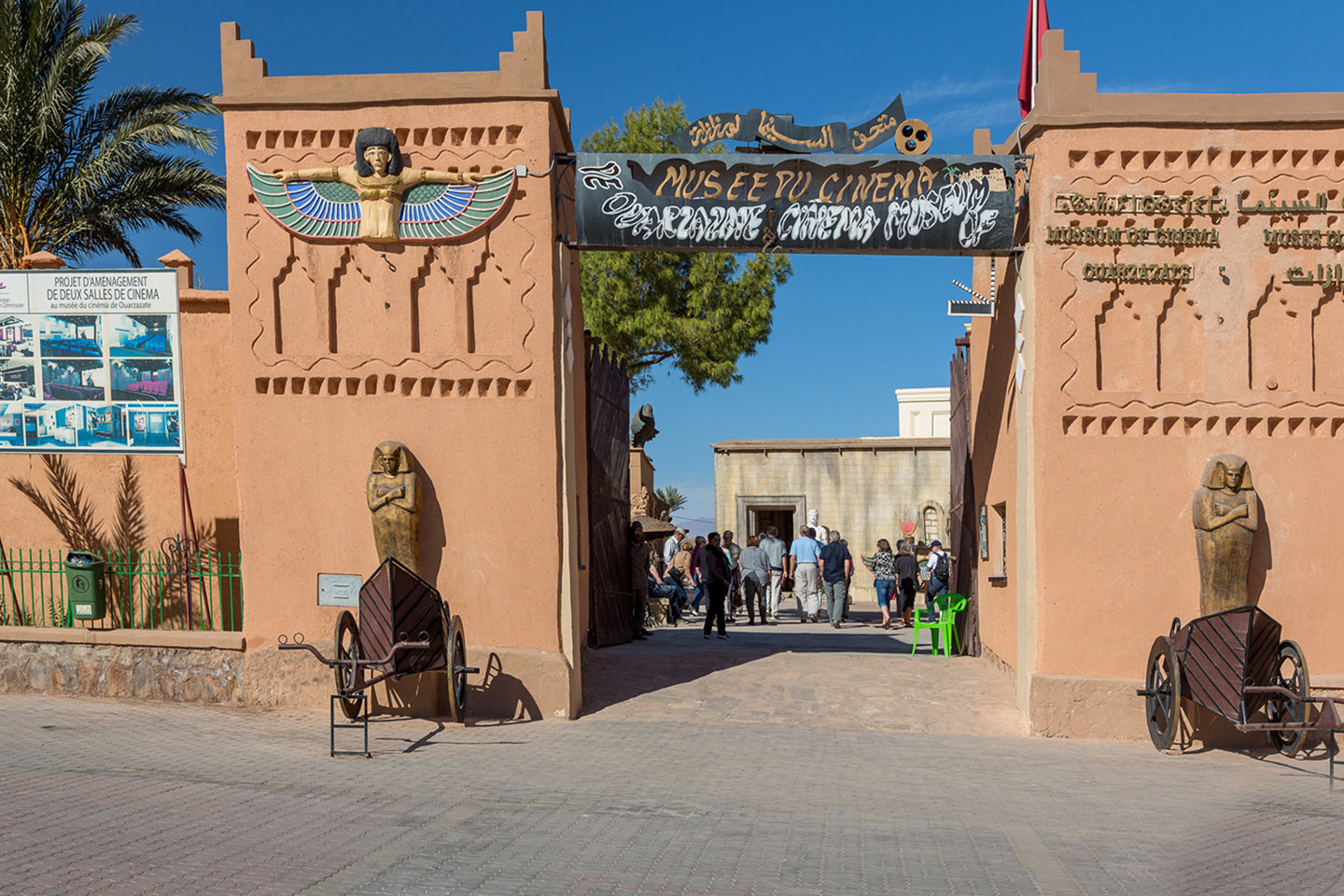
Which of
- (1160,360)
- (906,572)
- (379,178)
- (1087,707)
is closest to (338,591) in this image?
(379,178)

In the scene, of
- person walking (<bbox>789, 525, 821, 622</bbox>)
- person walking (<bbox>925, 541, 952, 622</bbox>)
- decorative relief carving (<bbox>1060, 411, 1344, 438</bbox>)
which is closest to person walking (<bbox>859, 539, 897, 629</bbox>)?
person walking (<bbox>789, 525, 821, 622</bbox>)

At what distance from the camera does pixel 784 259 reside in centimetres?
2941

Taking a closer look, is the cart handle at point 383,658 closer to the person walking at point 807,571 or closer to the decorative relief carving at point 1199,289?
the decorative relief carving at point 1199,289

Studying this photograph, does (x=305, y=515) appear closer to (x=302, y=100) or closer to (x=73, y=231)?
(x=302, y=100)

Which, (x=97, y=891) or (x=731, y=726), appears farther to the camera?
(x=731, y=726)

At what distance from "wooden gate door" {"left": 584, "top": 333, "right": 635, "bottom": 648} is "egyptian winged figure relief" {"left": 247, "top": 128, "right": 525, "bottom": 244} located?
3735mm

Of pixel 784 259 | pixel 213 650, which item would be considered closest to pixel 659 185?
pixel 213 650

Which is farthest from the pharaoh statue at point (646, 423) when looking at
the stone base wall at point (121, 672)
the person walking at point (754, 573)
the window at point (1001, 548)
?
the stone base wall at point (121, 672)

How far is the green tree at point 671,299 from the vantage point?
1113 inches

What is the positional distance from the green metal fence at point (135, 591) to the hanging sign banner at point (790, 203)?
5.37m

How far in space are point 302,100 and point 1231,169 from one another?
901 centimetres

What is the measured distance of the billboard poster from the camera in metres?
11.8

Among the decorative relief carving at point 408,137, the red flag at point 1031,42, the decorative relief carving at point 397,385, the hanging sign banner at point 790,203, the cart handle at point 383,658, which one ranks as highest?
the red flag at point 1031,42

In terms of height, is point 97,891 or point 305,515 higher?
point 305,515
